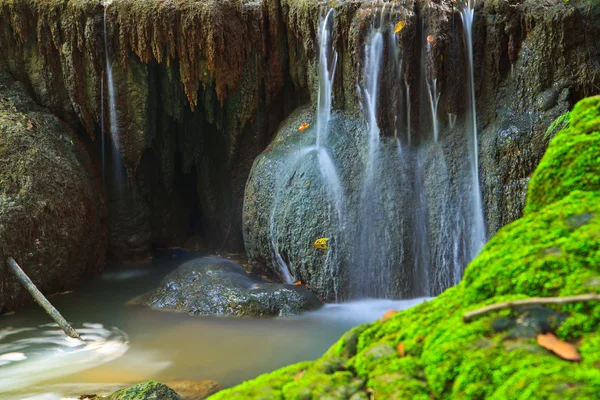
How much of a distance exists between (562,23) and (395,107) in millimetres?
2351

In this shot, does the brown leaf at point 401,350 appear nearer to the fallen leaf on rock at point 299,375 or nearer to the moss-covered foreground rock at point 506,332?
the moss-covered foreground rock at point 506,332

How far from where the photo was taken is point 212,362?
590 cm

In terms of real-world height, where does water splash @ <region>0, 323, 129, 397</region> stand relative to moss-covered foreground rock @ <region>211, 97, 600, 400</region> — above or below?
below

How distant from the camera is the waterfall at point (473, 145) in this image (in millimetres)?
7508

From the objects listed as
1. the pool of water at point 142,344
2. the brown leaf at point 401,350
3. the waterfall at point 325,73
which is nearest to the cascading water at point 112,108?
the pool of water at point 142,344

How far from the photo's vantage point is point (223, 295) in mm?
7629

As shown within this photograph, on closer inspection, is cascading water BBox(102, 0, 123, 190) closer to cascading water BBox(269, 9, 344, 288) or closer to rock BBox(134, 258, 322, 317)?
rock BBox(134, 258, 322, 317)

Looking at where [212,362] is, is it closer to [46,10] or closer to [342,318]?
[342,318]

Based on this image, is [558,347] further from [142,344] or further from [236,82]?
[236,82]

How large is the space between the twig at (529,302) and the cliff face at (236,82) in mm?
5817

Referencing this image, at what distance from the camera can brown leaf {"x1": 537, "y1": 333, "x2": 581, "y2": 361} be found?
4.90 ft

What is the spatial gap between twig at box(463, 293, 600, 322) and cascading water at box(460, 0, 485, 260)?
5.96 meters

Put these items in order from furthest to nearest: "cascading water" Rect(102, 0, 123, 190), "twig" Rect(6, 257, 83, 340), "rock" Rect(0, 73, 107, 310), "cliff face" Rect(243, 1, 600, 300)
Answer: "cascading water" Rect(102, 0, 123, 190) < "rock" Rect(0, 73, 107, 310) < "cliff face" Rect(243, 1, 600, 300) < "twig" Rect(6, 257, 83, 340)

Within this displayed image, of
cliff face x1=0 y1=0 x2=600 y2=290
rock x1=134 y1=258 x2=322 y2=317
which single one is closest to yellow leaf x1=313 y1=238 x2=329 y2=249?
cliff face x1=0 y1=0 x2=600 y2=290
